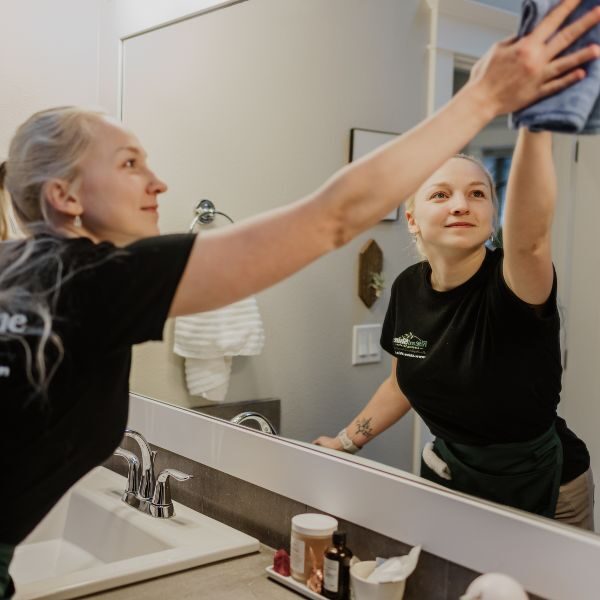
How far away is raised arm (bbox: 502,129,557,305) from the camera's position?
93cm

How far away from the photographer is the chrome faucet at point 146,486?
1.50m

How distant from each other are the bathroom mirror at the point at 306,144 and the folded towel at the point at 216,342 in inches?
1.0

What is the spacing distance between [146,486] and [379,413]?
1.76 ft

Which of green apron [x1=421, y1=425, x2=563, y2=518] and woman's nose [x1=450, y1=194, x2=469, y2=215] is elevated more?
woman's nose [x1=450, y1=194, x2=469, y2=215]

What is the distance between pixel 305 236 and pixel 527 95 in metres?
0.27

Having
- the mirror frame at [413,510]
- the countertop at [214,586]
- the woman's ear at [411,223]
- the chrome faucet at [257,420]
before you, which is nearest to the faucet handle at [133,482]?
the mirror frame at [413,510]

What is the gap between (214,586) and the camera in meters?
1.23

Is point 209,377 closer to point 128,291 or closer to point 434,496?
point 434,496

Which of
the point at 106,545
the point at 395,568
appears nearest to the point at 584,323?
the point at 395,568

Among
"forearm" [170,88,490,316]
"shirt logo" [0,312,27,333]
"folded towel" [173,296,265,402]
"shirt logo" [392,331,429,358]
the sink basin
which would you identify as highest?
"forearm" [170,88,490,316]

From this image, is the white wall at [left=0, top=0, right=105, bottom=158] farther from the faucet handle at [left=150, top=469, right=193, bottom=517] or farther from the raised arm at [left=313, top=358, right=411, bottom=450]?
the raised arm at [left=313, top=358, right=411, bottom=450]

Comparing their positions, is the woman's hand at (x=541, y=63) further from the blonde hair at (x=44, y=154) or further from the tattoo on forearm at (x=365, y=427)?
the tattoo on forearm at (x=365, y=427)

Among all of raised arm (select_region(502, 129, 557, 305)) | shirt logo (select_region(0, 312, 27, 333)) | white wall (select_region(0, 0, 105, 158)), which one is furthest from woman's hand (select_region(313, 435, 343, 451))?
white wall (select_region(0, 0, 105, 158))

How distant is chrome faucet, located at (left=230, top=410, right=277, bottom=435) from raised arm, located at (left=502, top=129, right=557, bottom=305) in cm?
64
